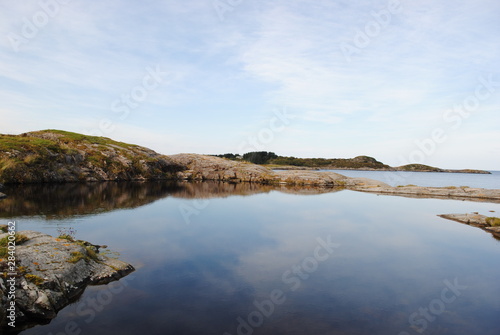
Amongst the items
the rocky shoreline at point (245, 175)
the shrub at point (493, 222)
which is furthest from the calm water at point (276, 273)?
the rocky shoreline at point (245, 175)

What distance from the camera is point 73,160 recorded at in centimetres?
6869

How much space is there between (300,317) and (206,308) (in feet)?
14.7

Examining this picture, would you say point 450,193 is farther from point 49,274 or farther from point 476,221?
point 49,274

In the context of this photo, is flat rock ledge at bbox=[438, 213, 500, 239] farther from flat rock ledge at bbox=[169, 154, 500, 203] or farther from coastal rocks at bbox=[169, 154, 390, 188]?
coastal rocks at bbox=[169, 154, 390, 188]

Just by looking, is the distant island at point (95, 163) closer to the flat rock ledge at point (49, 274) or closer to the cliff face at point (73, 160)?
the cliff face at point (73, 160)

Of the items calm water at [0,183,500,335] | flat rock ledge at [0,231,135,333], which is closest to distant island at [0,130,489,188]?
calm water at [0,183,500,335]

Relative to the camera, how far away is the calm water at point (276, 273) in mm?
13586

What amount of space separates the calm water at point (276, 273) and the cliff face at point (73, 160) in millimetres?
23868

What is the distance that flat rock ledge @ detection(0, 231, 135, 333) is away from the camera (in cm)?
1275

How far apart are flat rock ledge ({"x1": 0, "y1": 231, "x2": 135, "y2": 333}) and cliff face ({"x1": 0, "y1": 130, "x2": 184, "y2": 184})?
47.2 meters

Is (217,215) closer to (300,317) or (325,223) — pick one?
(325,223)

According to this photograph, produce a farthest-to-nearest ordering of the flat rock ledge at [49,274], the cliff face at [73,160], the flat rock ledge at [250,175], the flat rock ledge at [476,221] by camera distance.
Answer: the flat rock ledge at [250,175], the cliff face at [73,160], the flat rock ledge at [476,221], the flat rock ledge at [49,274]

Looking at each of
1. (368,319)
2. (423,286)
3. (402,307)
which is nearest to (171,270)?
(368,319)

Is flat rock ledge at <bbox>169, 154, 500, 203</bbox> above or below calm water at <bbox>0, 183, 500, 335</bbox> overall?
above
